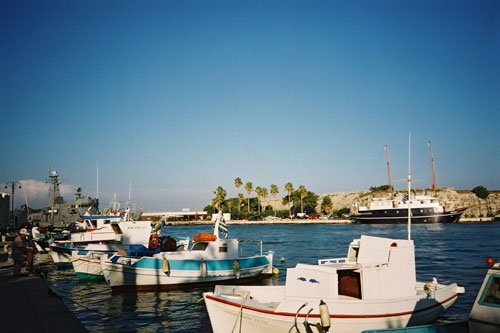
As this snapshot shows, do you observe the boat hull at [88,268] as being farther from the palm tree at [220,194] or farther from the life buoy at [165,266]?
the palm tree at [220,194]

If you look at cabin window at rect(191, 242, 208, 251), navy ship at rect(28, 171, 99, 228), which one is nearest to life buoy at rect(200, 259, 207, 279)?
cabin window at rect(191, 242, 208, 251)

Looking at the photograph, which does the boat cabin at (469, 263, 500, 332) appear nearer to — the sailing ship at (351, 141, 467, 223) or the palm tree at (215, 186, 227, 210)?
the sailing ship at (351, 141, 467, 223)

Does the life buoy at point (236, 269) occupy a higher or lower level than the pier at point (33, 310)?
lower

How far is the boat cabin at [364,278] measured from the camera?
40.3 feet

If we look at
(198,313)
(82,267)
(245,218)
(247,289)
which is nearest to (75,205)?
(82,267)

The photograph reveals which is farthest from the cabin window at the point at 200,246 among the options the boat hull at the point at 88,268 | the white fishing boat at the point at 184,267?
the boat hull at the point at 88,268

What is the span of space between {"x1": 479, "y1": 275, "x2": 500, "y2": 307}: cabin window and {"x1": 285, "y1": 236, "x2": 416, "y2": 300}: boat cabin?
14.9 feet

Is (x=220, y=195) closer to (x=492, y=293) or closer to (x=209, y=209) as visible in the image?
(x=209, y=209)

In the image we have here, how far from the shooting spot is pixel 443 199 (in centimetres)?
15738

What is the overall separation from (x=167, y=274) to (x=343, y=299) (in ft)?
42.1

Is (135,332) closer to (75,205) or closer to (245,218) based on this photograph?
(75,205)

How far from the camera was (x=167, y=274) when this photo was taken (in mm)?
22156

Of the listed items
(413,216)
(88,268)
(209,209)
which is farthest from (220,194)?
(88,268)

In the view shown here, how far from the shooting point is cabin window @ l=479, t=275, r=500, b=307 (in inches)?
328
